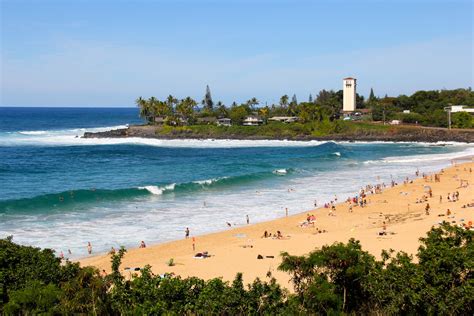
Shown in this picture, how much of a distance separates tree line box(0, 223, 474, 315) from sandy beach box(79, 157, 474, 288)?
Answer: 538cm

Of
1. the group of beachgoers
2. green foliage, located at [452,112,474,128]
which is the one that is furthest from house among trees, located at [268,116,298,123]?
the group of beachgoers

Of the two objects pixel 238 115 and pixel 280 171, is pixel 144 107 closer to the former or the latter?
pixel 238 115

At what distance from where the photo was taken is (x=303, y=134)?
99188 millimetres

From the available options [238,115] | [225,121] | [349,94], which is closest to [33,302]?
[238,115]

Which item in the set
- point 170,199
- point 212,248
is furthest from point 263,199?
point 212,248

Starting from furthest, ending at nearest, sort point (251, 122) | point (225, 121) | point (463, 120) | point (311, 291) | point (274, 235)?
point (225, 121)
point (251, 122)
point (463, 120)
point (274, 235)
point (311, 291)

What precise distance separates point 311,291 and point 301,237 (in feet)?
49.8

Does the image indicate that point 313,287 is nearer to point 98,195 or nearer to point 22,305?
point 22,305

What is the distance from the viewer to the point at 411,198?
36.9m

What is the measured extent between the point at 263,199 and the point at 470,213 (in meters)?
14.1

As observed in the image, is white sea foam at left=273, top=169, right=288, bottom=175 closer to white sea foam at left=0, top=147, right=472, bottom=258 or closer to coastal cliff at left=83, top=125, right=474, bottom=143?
white sea foam at left=0, top=147, right=472, bottom=258

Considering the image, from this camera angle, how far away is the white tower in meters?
122

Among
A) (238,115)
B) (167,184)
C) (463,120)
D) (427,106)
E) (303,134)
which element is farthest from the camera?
(427,106)

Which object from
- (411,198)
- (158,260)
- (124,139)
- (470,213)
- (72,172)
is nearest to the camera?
(158,260)
